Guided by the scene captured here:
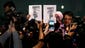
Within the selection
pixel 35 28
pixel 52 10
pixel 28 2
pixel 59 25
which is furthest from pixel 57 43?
pixel 28 2

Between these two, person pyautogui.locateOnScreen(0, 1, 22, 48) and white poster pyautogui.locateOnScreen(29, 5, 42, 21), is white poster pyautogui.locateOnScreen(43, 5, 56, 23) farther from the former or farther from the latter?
person pyautogui.locateOnScreen(0, 1, 22, 48)

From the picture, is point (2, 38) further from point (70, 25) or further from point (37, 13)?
point (37, 13)

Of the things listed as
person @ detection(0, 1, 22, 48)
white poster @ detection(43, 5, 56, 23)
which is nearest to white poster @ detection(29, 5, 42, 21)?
white poster @ detection(43, 5, 56, 23)

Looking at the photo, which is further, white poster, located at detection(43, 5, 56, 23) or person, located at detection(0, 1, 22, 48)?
white poster, located at detection(43, 5, 56, 23)

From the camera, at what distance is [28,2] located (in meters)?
9.14

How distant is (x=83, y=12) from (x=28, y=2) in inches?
75.2

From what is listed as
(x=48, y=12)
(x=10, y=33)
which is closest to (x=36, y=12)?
(x=48, y=12)

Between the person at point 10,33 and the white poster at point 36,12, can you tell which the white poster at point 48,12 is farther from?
the person at point 10,33

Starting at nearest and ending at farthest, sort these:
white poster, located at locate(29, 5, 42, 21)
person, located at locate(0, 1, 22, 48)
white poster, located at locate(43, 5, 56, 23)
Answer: person, located at locate(0, 1, 22, 48), white poster, located at locate(43, 5, 56, 23), white poster, located at locate(29, 5, 42, 21)

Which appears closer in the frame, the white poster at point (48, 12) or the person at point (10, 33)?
the person at point (10, 33)

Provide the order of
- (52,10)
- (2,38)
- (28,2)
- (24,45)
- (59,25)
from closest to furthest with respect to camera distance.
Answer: (2,38) < (24,45) < (59,25) < (52,10) < (28,2)

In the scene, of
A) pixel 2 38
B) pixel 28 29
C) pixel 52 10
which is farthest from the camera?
pixel 52 10

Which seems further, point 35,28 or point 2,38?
point 35,28

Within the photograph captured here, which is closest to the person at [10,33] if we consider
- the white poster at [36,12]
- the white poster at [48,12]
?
the white poster at [48,12]
